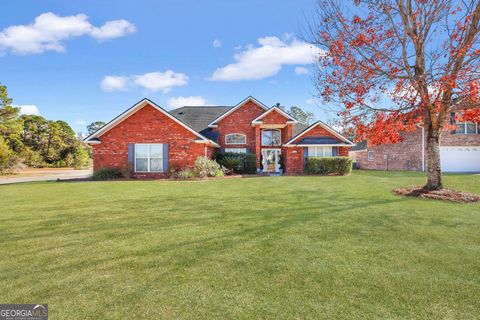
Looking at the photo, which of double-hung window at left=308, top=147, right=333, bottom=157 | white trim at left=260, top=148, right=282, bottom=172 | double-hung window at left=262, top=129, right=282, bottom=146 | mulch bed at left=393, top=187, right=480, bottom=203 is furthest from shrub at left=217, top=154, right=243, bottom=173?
mulch bed at left=393, top=187, right=480, bottom=203

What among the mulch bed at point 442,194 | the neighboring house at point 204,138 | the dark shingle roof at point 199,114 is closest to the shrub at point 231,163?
the neighboring house at point 204,138

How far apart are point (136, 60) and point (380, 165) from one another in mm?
28170

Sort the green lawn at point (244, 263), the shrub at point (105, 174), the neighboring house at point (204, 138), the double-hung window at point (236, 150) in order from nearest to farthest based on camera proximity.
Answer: the green lawn at point (244, 263)
the shrub at point (105, 174)
the neighboring house at point (204, 138)
the double-hung window at point (236, 150)

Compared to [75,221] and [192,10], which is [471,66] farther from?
[75,221]

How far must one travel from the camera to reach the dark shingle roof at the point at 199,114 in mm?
24728

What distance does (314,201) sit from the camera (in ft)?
27.9

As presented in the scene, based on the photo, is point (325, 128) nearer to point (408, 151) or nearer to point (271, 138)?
point (271, 138)

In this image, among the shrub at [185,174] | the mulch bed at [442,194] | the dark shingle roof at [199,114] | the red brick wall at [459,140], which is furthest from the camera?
the dark shingle roof at [199,114]

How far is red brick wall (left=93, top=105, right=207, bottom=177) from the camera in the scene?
1769cm

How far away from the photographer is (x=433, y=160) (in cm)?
1030

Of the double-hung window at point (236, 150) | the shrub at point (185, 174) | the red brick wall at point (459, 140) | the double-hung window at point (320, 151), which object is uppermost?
the red brick wall at point (459, 140)

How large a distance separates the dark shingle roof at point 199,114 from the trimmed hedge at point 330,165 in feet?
36.0

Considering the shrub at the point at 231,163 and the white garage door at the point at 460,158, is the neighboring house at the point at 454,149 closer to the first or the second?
the white garage door at the point at 460,158

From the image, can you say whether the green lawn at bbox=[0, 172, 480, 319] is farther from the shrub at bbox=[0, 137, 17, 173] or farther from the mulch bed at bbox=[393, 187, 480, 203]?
the shrub at bbox=[0, 137, 17, 173]
